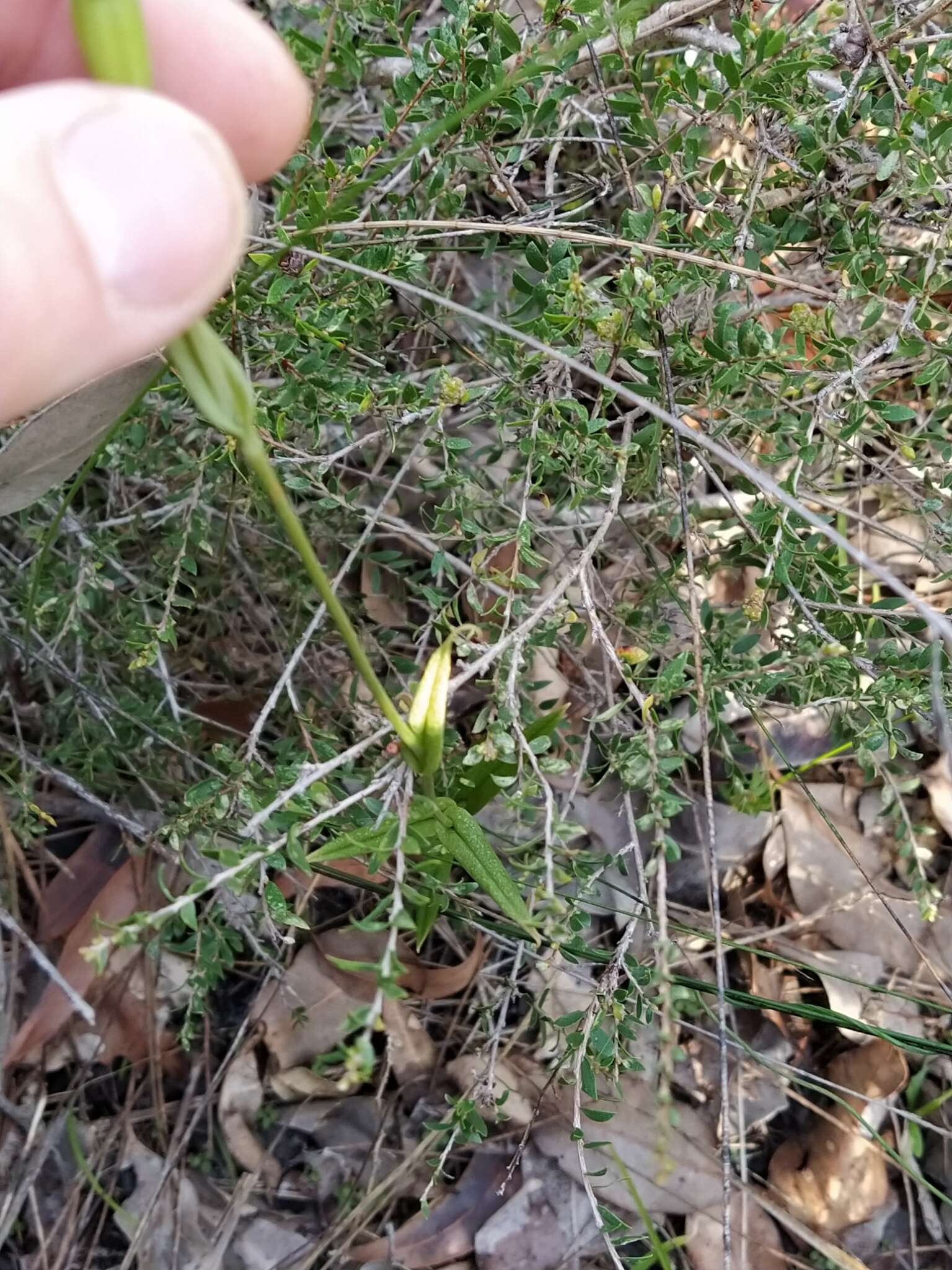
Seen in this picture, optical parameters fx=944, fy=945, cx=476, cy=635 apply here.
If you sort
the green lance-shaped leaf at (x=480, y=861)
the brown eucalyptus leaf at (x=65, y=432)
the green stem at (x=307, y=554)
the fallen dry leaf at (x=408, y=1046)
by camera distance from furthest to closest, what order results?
1. the fallen dry leaf at (x=408, y=1046)
2. the brown eucalyptus leaf at (x=65, y=432)
3. the green lance-shaped leaf at (x=480, y=861)
4. the green stem at (x=307, y=554)

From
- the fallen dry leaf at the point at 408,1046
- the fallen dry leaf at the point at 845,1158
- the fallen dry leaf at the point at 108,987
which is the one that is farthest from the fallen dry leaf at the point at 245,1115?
the fallen dry leaf at the point at 845,1158

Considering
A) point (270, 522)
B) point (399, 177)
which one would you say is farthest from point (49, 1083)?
point (399, 177)

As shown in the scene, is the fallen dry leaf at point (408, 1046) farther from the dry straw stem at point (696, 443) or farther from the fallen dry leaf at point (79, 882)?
the dry straw stem at point (696, 443)

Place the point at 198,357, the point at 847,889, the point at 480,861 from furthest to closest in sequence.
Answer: the point at 847,889 < the point at 480,861 < the point at 198,357

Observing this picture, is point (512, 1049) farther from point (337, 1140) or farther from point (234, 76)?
point (234, 76)

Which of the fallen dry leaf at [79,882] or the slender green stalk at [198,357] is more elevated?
the slender green stalk at [198,357]

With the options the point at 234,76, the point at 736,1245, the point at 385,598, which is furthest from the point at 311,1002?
the point at 234,76

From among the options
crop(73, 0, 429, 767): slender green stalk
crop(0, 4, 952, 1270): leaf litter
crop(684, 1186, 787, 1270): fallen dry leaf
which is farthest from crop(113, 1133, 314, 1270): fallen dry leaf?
crop(73, 0, 429, 767): slender green stalk

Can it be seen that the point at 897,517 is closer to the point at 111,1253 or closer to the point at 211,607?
the point at 211,607
